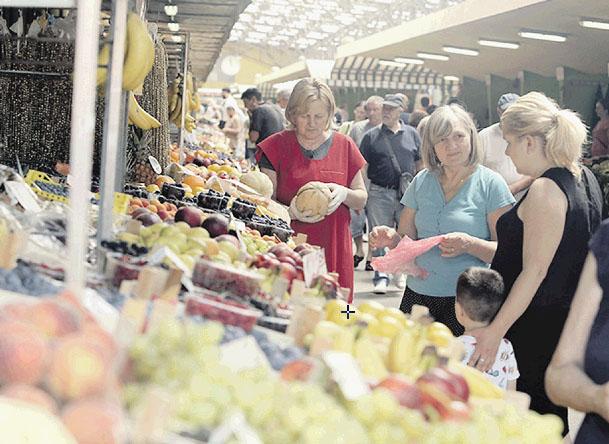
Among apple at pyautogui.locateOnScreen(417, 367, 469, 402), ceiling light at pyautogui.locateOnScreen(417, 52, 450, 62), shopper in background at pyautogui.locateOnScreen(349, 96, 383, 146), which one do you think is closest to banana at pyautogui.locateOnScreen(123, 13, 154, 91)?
apple at pyautogui.locateOnScreen(417, 367, 469, 402)

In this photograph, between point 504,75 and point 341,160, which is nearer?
point 341,160

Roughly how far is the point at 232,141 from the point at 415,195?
1496cm

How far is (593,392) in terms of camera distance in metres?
2.34

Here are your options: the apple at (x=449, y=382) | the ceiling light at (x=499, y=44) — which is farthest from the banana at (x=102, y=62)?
A: the ceiling light at (x=499, y=44)

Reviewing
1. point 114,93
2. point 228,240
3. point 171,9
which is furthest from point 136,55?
point 171,9

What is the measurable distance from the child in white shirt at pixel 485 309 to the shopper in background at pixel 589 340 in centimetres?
133

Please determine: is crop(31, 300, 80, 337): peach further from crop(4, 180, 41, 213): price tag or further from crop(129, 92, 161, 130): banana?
crop(129, 92, 161, 130): banana

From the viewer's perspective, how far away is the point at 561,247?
3760mm

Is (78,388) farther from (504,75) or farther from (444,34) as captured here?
(504,75)

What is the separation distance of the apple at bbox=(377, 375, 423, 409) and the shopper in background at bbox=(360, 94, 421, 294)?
740cm

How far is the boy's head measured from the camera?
383cm

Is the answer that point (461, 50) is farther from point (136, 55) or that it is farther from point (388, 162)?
point (136, 55)

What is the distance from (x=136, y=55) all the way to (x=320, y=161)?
154cm

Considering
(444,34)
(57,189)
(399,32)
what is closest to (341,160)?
(57,189)
